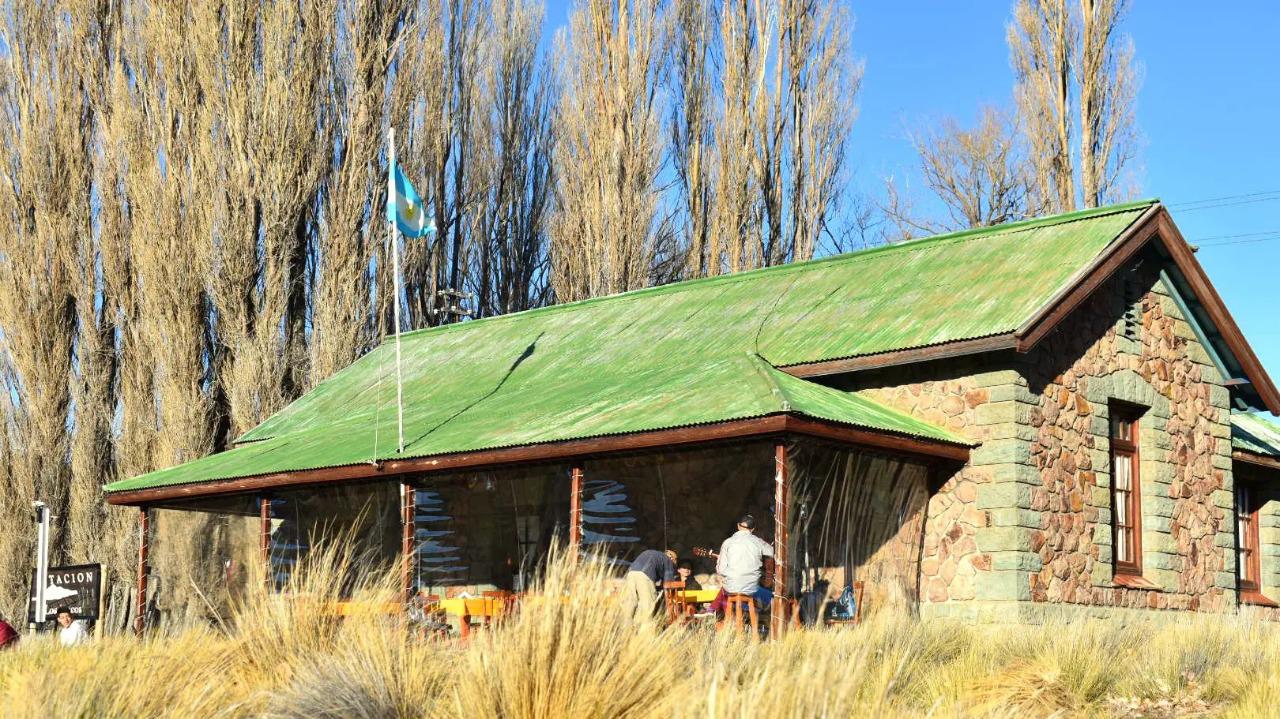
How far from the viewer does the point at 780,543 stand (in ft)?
39.5

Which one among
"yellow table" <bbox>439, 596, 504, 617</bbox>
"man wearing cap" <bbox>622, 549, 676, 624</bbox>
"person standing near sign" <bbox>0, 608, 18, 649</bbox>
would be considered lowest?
"person standing near sign" <bbox>0, 608, 18, 649</bbox>

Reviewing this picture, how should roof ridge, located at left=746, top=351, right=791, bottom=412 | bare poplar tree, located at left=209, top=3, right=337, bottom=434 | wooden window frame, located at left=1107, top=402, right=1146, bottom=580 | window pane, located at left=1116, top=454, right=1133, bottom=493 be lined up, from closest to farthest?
1. roof ridge, located at left=746, top=351, right=791, bottom=412
2. wooden window frame, located at left=1107, top=402, right=1146, bottom=580
3. window pane, located at left=1116, top=454, right=1133, bottom=493
4. bare poplar tree, located at left=209, top=3, right=337, bottom=434

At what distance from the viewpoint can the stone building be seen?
13.4 meters

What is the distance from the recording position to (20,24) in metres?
27.4

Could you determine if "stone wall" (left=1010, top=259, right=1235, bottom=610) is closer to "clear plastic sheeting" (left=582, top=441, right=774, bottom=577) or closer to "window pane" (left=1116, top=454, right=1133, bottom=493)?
"window pane" (left=1116, top=454, right=1133, bottom=493)

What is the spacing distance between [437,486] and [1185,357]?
27.4 feet

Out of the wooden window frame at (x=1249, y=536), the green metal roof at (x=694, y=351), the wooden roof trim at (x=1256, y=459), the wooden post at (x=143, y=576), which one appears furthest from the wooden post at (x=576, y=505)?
the wooden window frame at (x=1249, y=536)

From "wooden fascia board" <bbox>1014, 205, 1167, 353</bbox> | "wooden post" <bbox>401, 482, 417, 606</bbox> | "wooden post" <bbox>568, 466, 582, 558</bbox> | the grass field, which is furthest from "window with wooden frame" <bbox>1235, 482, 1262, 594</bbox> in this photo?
"wooden post" <bbox>401, 482, 417, 606</bbox>

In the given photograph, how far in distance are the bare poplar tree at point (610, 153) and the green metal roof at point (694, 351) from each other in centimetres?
702

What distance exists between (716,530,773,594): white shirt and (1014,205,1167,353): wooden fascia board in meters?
3.00

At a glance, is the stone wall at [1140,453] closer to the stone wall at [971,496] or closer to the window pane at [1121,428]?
the window pane at [1121,428]

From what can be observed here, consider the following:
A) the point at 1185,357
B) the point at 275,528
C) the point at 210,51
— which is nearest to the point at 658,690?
the point at 1185,357

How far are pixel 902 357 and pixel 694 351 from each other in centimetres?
306

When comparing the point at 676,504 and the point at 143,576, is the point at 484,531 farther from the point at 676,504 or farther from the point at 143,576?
the point at 143,576
